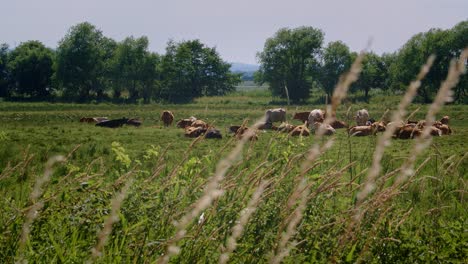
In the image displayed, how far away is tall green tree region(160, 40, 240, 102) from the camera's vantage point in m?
73.8

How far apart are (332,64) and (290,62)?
275 inches

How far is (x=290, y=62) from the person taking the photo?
240 feet

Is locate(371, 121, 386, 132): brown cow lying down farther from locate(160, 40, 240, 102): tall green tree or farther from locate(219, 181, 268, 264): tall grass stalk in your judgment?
locate(160, 40, 240, 102): tall green tree

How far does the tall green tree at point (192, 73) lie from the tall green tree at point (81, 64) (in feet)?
32.3

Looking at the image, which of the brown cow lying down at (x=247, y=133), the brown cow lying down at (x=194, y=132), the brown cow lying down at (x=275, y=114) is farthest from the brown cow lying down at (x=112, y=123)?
the brown cow lying down at (x=247, y=133)

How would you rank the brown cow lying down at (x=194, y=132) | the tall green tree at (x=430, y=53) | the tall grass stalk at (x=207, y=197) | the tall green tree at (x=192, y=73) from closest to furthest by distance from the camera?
the tall grass stalk at (x=207, y=197)
the brown cow lying down at (x=194, y=132)
the tall green tree at (x=430, y=53)
the tall green tree at (x=192, y=73)

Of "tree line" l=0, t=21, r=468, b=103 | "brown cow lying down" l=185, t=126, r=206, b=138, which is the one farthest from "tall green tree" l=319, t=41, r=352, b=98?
"brown cow lying down" l=185, t=126, r=206, b=138

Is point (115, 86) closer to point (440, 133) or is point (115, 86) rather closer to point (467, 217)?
point (440, 133)

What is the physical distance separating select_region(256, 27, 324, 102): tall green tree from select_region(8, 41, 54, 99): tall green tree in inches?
1354

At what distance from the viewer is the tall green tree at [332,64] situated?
7362 centimetres

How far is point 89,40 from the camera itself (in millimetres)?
77500

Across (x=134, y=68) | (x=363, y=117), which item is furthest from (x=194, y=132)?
(x=134, y=68)

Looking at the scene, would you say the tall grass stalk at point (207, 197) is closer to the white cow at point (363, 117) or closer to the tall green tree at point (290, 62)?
the white cow at point (363, 117)

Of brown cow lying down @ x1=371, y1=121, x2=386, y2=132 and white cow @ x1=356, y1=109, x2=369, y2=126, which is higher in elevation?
brown cow lying down @ x1=371, y1=121, x2=386, y2=132
